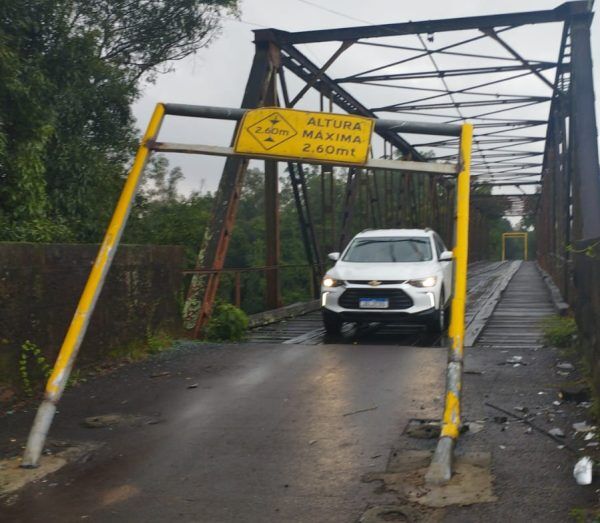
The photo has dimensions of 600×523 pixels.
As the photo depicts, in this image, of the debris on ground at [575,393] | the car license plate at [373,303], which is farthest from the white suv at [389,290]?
the debris on ground at [575,393]

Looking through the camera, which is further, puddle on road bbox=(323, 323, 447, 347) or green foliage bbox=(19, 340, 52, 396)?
puddle on road bbox=(323, 323, 447, 347)

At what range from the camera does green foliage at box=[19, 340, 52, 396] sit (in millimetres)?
7094

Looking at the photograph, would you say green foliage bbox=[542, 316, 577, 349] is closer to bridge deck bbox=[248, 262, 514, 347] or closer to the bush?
bridge deck bbox=[248, 262, 514, 347]

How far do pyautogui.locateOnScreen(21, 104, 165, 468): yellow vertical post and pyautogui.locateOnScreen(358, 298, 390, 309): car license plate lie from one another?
5.55 metres

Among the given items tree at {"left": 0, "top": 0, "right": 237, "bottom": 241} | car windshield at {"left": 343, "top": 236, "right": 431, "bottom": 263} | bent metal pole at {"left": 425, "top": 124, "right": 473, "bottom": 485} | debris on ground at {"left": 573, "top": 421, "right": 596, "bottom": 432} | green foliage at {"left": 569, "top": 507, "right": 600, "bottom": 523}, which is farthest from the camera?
car windshield at {"left": 343, "top": 236, "right": 431, "bottom": 263}

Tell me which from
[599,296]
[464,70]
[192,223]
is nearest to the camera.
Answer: [599,296]

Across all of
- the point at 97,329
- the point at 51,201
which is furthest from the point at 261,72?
the point at 97,329

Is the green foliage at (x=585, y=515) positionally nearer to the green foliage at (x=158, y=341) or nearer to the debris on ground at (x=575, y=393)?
the debris on ground at (x=575, y=393)

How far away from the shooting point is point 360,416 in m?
6.49

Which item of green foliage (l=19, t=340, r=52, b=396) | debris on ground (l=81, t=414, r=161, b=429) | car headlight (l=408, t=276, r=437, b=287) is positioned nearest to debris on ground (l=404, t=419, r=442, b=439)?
debris on ground (l=81, t=414, r=161, b=429)

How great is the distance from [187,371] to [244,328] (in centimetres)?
316

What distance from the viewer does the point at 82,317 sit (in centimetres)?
583

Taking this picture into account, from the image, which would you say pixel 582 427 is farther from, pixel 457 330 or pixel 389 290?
pixel 389 290

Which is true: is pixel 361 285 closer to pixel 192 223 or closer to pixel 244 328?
pixel 244 328
